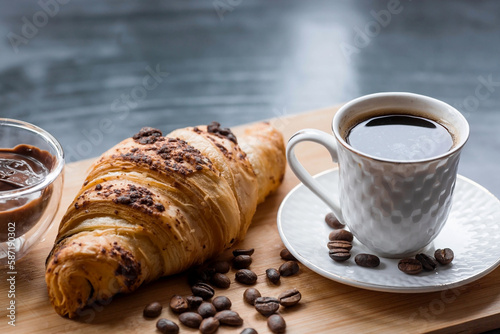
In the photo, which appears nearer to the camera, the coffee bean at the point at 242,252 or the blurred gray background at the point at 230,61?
the coffee bean at the point at 242,252

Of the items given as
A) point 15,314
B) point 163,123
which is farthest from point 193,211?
point 163,123

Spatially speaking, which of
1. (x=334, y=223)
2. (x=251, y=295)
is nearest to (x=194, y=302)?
(x=251, y=295)

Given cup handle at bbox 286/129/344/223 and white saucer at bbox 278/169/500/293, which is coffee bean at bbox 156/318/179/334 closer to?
white saucer at bbox 278/169/500/293

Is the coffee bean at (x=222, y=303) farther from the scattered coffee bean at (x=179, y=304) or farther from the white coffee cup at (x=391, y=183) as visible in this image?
the white coffee cup at (x=391, y=183)

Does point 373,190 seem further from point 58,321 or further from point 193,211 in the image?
point 58,321

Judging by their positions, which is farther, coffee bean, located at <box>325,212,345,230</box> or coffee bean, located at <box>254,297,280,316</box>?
coffee bean, located at <box>325,212,345,230</box>

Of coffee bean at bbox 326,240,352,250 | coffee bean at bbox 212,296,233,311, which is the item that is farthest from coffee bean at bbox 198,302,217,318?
coffee bean at bbox 326,240,352,250

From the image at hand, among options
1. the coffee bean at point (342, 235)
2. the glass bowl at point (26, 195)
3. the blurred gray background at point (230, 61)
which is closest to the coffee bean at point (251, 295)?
the coffee bean at point (342, 235)
